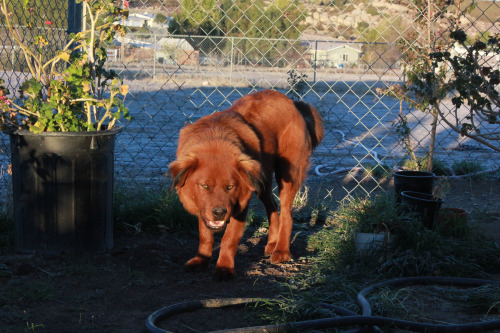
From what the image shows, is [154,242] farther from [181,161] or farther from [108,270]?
[181,161]

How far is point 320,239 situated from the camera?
5238mm

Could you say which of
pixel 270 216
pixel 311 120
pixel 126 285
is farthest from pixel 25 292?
pixel 311 120

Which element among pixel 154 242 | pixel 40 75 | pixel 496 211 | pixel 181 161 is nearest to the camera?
pixel 181 161

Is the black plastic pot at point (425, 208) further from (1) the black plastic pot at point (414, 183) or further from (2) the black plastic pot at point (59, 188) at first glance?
(2) the black plastic pot at point (59, 188)

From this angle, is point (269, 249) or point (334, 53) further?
point (334, 53)

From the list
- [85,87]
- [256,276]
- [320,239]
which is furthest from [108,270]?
[320,239]

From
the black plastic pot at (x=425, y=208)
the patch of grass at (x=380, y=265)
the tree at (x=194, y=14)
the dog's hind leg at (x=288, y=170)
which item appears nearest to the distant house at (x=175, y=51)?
the tree at (x=194, y=14)

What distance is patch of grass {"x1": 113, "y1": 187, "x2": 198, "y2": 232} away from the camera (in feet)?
18.0

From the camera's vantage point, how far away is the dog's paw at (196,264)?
Answer: 4.46 meters

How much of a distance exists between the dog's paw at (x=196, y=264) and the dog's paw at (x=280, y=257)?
0.60 metres

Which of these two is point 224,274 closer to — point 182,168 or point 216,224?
point 216,224

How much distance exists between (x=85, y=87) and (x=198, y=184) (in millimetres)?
1302

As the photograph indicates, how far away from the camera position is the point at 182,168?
400 centimetres

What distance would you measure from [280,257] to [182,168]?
1325 millimetres
